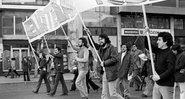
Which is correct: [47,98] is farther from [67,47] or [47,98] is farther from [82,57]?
[67,47]

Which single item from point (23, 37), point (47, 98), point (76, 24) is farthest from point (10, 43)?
point (47, 98)

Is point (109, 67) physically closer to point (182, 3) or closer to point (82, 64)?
point (82, 64)

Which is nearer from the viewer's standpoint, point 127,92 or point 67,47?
point 127,92

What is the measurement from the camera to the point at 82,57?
9367mm

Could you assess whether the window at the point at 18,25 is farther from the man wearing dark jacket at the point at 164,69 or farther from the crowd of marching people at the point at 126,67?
the man wearing dark jacket at the point at 164,69

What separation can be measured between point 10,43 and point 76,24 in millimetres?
6356

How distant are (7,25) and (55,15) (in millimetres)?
18865

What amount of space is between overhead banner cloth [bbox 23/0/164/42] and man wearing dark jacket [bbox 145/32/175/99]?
1.84 m

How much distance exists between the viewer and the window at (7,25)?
28.3m

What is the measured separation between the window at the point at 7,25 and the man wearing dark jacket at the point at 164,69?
24512 millimetres

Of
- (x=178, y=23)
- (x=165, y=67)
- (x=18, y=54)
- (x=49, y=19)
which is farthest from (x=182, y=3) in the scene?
(x=165, y=67)

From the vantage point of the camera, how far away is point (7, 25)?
28.5 meters

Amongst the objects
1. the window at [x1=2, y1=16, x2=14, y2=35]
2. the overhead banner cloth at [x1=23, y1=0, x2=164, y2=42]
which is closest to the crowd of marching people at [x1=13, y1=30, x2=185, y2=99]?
the overhead banner cloth at [x1=23, y1=0, x2=164, y2=42]

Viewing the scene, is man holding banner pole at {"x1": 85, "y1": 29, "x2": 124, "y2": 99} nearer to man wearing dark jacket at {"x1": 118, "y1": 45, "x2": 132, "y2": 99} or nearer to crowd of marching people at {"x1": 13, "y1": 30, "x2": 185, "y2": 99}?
crowd of marching people at {"x1": 13, "y1": 30, "x2": 185, "y2": 99}
